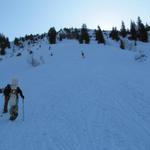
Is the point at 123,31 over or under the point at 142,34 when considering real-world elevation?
over

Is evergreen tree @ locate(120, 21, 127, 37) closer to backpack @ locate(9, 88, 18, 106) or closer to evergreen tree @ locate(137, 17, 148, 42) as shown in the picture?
evergreen tree @ locate(137, 17, 148, 42)

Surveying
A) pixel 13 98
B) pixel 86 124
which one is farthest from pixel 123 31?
pixel 86 124

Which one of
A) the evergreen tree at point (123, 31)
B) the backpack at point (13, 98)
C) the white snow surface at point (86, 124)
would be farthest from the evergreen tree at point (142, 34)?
the backpack at point (13, 98)

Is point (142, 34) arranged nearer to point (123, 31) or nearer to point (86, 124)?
point (123, 31)

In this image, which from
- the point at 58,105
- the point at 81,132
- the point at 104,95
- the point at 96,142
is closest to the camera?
the point at 96,142

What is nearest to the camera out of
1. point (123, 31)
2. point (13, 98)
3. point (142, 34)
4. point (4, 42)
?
point (13, 98)

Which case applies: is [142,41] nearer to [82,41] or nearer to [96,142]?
[82,41]

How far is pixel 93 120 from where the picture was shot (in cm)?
1295

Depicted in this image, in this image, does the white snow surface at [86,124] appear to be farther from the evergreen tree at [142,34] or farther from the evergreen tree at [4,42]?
the evergreen tree at [4,42]

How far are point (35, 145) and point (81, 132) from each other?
1.87 m

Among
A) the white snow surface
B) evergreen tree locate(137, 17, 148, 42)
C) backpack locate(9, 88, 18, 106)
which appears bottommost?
the white snow surface

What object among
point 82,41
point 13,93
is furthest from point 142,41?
point 13,93

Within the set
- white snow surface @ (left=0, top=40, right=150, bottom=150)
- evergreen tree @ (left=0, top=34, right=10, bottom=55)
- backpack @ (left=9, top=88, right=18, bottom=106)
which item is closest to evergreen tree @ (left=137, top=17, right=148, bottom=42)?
evergreen tree @ (left=0, top=34, right=10, bottom=55)

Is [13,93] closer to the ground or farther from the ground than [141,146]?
farther from the ground
